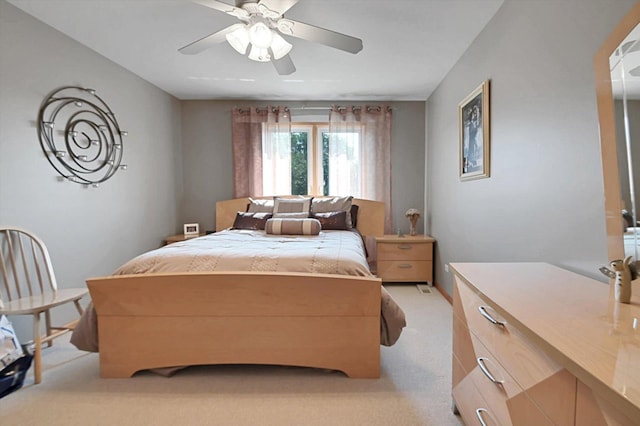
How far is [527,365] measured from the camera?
33.5 inches

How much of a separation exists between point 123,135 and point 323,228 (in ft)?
7.14

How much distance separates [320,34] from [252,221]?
1964mm

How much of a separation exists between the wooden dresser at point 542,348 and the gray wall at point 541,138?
248 millimetres

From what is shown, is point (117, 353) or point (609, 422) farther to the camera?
point (117, 353)

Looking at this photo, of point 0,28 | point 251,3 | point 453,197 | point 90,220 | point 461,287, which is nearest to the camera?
point 461,287

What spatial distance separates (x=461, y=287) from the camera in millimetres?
1336

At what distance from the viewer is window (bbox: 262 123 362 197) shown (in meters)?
3.95

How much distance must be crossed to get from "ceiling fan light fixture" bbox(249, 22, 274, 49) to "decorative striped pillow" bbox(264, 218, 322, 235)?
4.85 ft

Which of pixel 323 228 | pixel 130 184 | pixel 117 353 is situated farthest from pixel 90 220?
pixel 323 228

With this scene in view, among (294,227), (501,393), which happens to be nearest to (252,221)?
(294,227)

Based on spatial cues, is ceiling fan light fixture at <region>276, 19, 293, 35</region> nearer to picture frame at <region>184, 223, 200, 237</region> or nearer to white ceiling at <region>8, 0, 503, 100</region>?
white ceiling at <region>8, 0, 503, 100</region>

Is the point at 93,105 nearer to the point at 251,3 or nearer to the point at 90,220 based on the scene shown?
the point at 90,220

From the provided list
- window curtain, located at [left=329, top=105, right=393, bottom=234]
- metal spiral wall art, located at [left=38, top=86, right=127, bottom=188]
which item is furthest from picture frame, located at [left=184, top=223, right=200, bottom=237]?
window curtain, located at [left=329, top=105, right=393, bottom=234]

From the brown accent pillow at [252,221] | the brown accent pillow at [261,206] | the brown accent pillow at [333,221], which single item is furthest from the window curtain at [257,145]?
the brown accent pillow at [333,221]
